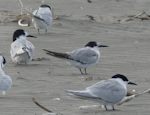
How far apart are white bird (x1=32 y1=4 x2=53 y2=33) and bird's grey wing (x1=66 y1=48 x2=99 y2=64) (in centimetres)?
354

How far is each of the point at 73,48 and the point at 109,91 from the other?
3969 mm

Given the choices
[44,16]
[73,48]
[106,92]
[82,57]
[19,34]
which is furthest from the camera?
[44,16]

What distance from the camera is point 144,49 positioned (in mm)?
8656

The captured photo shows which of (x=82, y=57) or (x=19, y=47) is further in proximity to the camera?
(x=19, y=47)

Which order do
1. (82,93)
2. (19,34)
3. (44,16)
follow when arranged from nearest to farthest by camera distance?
(82,93)
(19,34)
(44,16)

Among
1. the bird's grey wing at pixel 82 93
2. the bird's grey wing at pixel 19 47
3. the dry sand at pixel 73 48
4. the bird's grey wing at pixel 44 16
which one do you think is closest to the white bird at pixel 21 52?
the bird's grey wing at pixel 19 47

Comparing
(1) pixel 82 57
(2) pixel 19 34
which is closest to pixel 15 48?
(2) pixel 19 34

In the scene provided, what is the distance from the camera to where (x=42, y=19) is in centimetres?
1044

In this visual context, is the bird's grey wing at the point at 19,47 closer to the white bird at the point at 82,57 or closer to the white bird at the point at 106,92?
the white bird at the point at 82,57

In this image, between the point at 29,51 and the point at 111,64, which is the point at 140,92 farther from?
the point at 29,51

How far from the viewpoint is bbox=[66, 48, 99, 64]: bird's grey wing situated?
21.9 ft

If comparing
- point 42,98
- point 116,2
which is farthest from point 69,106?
point 116,2

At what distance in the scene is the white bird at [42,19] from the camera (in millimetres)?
10203

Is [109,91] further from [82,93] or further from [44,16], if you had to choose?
[44,16]
